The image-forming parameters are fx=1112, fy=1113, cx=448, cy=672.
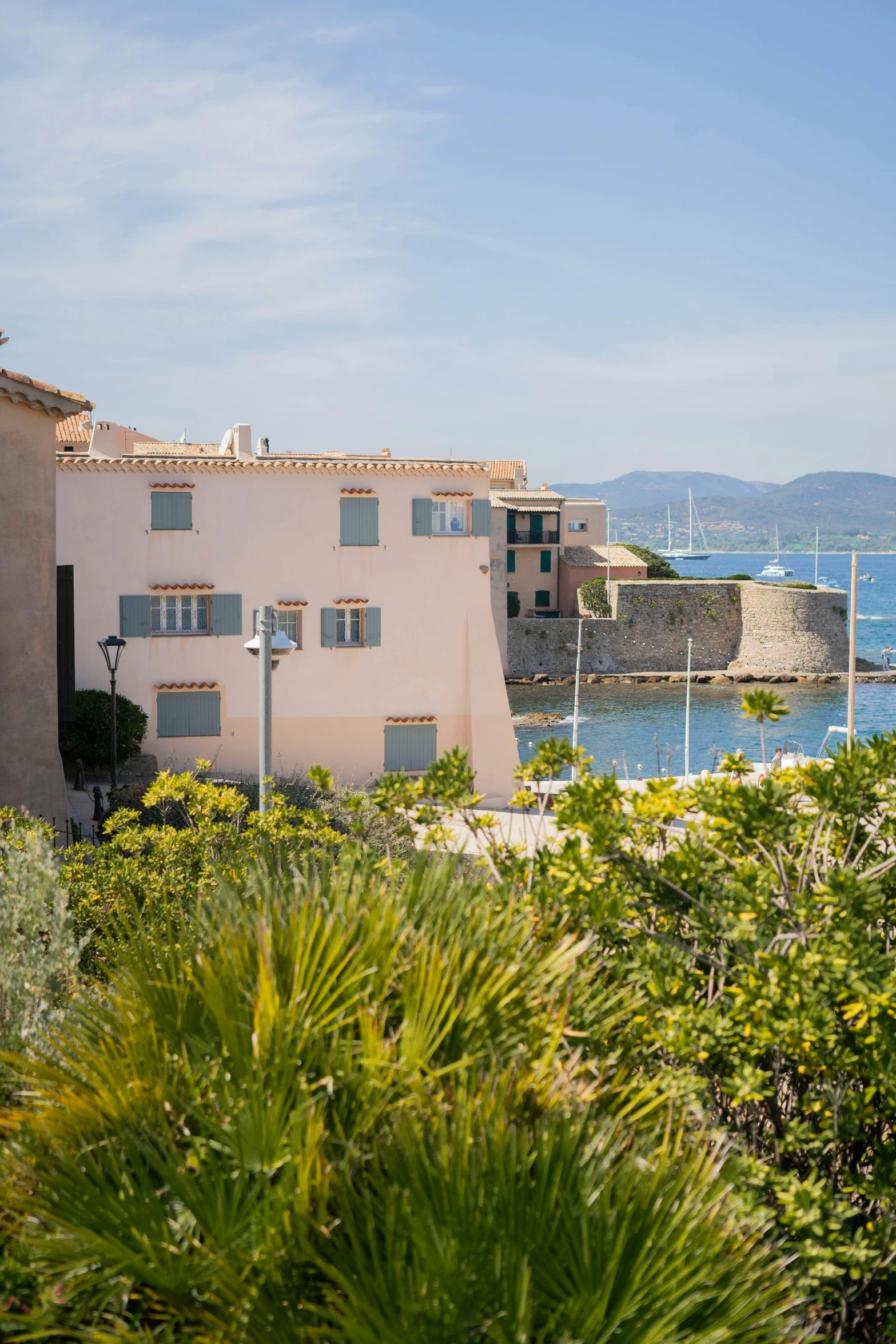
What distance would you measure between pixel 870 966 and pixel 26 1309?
2.49 m

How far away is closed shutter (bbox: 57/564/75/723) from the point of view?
488 inches

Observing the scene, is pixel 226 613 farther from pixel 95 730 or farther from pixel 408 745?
pixel 408 745

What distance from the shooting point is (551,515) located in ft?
213

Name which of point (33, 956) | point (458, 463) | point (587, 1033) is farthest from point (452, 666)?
point (587, 1033)

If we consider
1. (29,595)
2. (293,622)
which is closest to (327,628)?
(293,622)

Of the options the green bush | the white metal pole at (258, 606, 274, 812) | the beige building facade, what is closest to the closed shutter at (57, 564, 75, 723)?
the beige building facade

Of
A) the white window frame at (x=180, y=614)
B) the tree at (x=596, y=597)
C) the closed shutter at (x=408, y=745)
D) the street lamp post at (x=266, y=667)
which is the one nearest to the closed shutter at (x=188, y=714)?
the white window frame at (x=180, y=614)

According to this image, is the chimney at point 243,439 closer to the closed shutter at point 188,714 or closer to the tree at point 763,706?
the closed shutter at point 188,714

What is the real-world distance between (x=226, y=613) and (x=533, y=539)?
4292 cm

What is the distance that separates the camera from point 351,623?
24078mm

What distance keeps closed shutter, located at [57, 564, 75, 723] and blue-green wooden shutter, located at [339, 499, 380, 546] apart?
1136 cm

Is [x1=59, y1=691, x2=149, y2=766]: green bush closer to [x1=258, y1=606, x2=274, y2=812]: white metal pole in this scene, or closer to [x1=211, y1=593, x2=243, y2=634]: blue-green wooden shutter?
[x1=211, y1=593, x2=243, y2=634]: blue-green wooden shutter

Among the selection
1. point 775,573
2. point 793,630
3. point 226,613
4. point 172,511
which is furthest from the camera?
point 775,573

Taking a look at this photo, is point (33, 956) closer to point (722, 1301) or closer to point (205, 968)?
point (205, 968)
